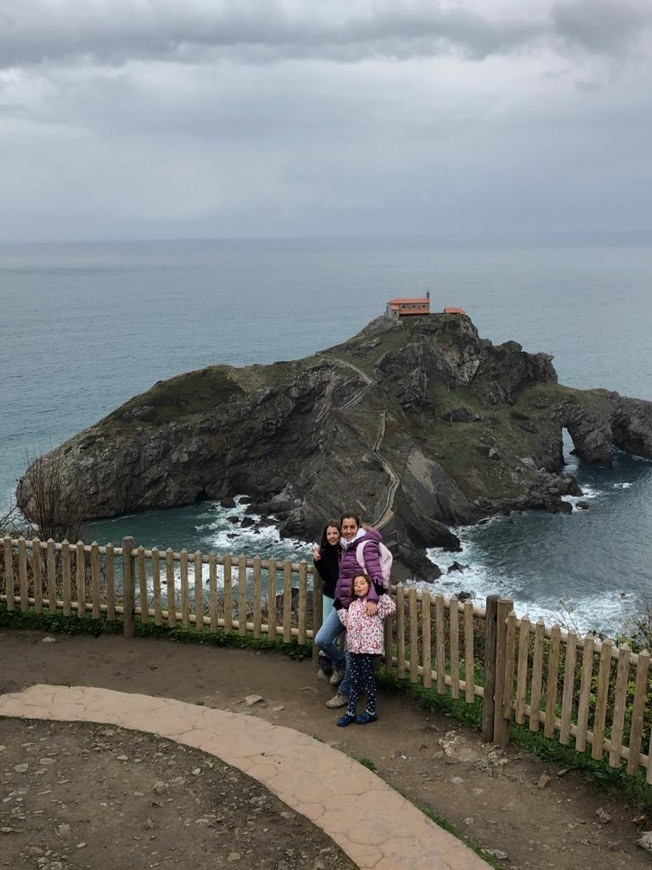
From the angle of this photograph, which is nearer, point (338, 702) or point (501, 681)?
point (501, 681)

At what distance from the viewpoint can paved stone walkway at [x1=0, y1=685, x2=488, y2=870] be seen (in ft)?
25.6

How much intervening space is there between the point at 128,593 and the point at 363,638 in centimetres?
431

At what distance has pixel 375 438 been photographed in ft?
212

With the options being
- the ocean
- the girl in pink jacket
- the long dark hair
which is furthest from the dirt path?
the ocean

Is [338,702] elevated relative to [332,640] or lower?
lower

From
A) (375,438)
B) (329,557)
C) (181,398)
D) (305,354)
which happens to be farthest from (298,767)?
(305,354)

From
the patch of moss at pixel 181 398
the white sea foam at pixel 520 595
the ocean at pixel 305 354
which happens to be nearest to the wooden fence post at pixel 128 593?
the ocean at pixel 305 354

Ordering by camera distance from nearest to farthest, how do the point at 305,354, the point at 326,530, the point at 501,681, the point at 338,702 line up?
the point at 501,681
the point at 338,702
the point at 326,530
the point at 305,354

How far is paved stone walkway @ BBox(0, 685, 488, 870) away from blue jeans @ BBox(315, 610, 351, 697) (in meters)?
1.11

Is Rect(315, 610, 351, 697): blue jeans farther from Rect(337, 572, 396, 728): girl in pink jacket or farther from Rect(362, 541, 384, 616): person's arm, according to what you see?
Rect(362, 541, 384, 616): person's arm

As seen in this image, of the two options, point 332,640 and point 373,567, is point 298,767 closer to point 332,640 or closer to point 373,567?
point 332,640

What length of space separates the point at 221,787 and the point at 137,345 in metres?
137

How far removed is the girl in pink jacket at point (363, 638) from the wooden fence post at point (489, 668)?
1367 millimetres

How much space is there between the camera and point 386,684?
36.8 feet
